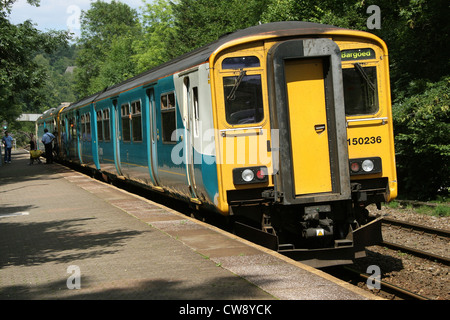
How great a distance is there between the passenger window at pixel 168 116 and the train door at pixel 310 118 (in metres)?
3.17

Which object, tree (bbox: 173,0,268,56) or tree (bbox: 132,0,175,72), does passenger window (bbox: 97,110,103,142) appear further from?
tree (bbox: 132,0,175,72)

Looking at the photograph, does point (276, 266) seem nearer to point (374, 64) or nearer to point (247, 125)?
point (247, 125)

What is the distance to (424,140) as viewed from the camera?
15172mm

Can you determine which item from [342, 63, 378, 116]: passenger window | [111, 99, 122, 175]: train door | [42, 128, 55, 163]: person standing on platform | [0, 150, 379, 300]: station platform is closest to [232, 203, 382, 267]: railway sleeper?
[0, 150, 379, 300]: station platform

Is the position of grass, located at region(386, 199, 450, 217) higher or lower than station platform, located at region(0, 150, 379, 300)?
lower

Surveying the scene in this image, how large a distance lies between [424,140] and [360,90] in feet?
25.4

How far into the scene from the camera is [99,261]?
24.5ft

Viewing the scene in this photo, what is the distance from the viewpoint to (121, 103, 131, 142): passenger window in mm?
14739

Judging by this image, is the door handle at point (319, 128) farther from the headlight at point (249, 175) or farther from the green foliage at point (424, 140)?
the green foliage at point (424, 140)

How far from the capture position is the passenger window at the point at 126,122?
14739 millimetres

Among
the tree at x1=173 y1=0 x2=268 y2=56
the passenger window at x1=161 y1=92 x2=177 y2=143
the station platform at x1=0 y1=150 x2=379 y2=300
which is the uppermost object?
the tree at x1=173 y1=0 x2=268 y2=56

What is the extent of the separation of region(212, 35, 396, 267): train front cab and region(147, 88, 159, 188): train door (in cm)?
440

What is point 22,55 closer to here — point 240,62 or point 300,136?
point 240,62

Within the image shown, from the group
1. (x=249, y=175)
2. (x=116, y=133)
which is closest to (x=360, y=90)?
(x=249, y=175)
